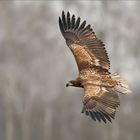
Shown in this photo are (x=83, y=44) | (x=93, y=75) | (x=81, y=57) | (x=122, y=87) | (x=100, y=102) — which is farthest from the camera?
(x=83, y=44)

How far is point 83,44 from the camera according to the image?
655 inches

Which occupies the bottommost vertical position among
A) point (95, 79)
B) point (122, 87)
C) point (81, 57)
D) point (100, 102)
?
point (100, 102)

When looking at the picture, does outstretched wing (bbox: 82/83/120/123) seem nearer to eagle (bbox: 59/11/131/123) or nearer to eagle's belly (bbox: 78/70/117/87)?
eagle (bbox: 59/11/131/123)

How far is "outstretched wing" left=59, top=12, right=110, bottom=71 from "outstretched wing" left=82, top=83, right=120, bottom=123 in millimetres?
931

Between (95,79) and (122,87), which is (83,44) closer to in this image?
(95,79)

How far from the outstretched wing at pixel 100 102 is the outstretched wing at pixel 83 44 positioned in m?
0.93

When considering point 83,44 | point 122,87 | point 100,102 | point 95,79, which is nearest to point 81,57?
point 83,44

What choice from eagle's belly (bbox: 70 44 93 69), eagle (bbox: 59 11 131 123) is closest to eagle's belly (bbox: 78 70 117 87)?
eagle (bbox: 59 11 131 123)

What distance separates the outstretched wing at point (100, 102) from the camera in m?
14.7

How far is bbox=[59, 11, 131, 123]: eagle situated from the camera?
48.6 feet

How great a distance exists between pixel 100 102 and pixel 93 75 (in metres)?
0.98

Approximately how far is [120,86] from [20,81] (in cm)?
2888

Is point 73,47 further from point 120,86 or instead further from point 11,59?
point 11,59

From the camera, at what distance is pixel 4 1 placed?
1817 inches
